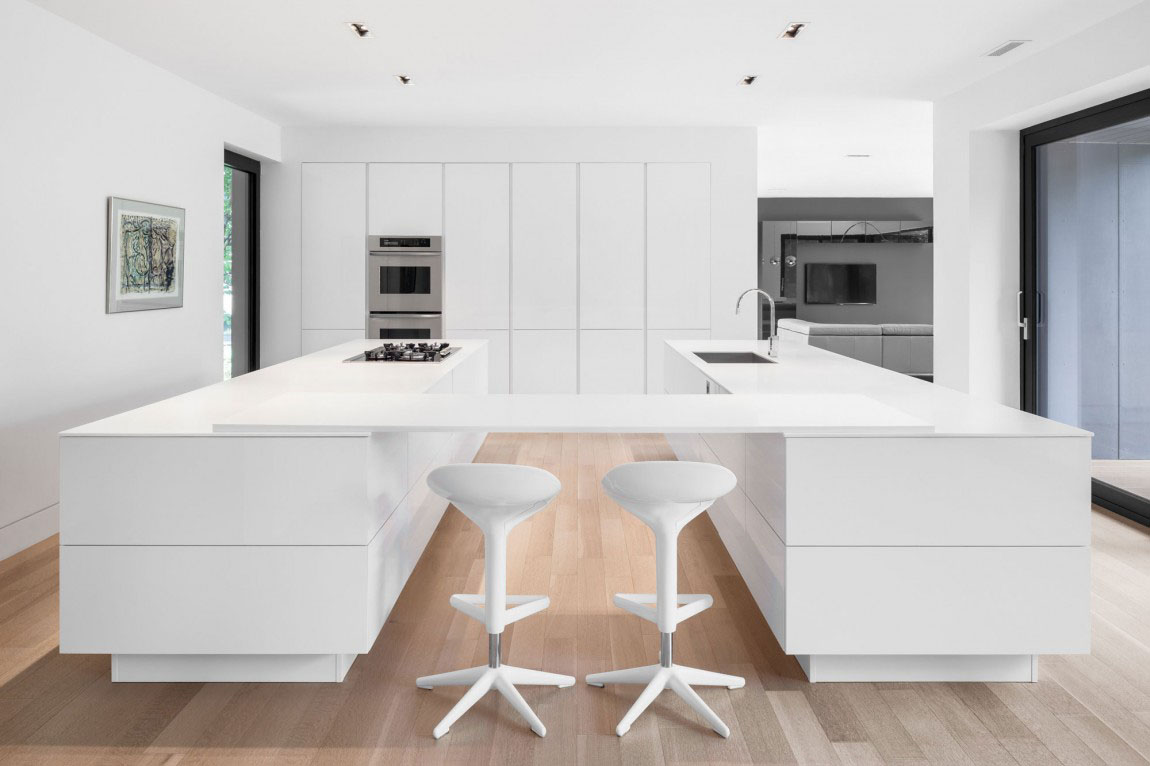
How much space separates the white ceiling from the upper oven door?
111 cm

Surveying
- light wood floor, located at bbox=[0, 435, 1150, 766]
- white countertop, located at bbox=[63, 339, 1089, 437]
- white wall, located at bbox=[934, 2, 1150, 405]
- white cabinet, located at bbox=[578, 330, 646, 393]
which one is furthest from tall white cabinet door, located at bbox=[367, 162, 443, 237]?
light wood floor, located at bbox=[0, 435, 1150, 766]

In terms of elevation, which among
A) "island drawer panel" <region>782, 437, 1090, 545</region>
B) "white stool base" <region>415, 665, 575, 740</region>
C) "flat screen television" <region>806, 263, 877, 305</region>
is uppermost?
"flat screen television" <region>806, 263, 877, 305</region>

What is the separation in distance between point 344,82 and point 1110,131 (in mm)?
4508

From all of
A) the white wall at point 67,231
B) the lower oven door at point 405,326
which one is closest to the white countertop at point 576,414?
the white wall at point 67,231

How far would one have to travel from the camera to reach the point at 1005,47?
504 cm

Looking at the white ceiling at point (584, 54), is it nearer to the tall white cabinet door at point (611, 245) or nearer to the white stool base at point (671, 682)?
the tall white cabinet door at point (611, 245)

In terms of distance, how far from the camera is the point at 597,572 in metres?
3.90

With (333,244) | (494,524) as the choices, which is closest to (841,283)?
(333,244)

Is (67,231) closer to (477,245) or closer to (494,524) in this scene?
(494,524)

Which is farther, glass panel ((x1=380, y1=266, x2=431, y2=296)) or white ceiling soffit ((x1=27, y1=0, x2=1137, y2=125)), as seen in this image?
glass panel ((x1=380, y1=266, x2=431, y2=296))

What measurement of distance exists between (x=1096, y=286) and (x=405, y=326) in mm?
5005

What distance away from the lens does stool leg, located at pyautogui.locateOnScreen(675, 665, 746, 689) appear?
2652 millimetres

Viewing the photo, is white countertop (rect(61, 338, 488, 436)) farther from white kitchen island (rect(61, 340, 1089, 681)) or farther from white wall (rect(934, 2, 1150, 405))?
white wall (rect(934, 2, 1150, 405))

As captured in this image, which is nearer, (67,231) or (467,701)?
(467,701)
